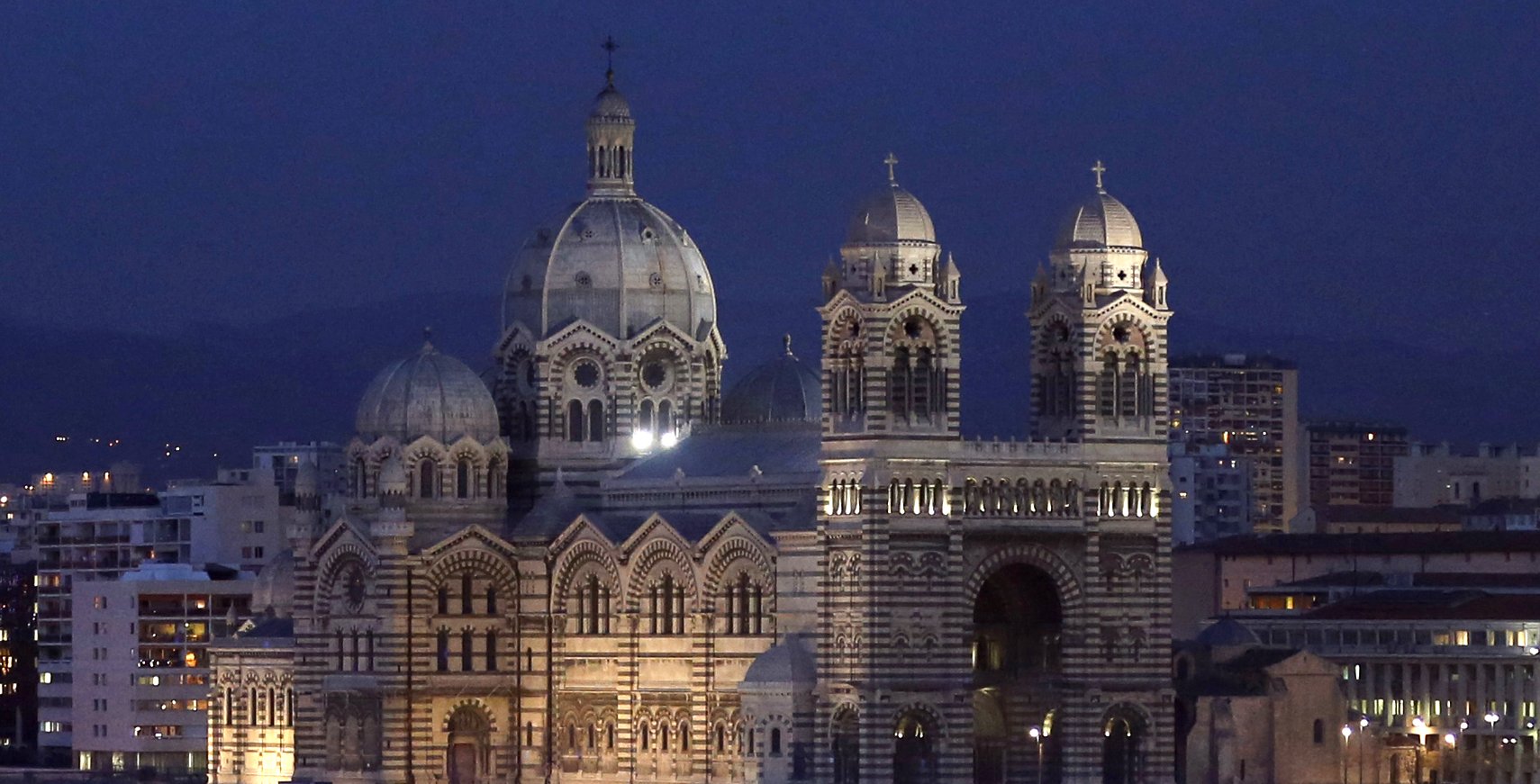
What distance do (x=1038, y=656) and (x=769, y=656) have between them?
8.03 m

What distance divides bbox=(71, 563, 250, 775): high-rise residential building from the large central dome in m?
28.4

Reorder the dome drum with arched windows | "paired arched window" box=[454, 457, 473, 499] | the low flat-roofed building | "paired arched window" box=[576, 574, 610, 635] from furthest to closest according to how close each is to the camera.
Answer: the low flat-roofed building < "paired arched window" box=[454, 457, 473, 499] < the dome drum with arched windows < "paired arched window" box=[576, 574, 610, 635]

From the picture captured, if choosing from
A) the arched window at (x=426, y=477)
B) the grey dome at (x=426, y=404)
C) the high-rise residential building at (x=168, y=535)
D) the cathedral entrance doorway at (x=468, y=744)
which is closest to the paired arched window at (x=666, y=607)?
the cathedral entrance doorway at (x=468, y=744)

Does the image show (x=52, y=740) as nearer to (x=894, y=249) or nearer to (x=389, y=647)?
(x=389, y=647)

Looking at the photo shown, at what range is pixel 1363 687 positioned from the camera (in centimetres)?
14262

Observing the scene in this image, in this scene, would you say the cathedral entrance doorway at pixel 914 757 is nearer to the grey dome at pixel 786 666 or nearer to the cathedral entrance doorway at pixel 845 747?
the cathedral entrance doorway at pixel 845 747

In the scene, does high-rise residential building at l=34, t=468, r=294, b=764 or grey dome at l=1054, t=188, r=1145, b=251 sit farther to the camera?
high-rise residential building at l=34, t=468, r=294, b=764

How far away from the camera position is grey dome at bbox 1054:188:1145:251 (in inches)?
4838

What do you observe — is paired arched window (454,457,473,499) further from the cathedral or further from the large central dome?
the large central dome

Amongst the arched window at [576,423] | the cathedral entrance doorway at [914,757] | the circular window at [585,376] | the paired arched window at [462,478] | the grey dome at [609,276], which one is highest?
the grey dome at [609,276]

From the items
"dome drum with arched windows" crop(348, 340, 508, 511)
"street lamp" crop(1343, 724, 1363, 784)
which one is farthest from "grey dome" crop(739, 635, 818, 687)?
"street lamp" crop(1343, 724, 1363, 784)

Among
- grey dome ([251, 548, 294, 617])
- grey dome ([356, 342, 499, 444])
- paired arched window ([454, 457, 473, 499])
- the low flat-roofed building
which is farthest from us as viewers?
the low flat-roofed building

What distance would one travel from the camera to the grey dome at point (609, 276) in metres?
136

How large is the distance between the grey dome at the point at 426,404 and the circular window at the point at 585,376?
14.0 ft
